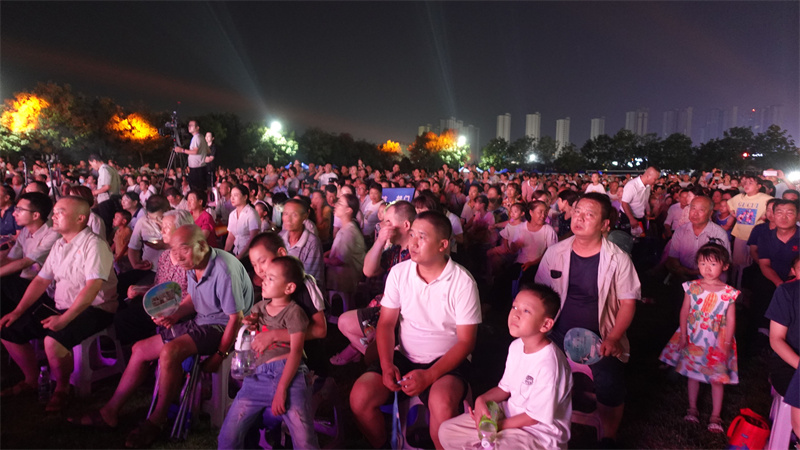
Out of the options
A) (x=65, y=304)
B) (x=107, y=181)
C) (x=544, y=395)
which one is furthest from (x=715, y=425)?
(x=107, y=181)

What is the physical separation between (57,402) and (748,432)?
4.62 m

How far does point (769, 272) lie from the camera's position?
451cm

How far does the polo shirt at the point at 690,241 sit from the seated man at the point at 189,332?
455 cm

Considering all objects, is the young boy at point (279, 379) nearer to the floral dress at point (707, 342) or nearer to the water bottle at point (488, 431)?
the water bottle at point (488, 431)

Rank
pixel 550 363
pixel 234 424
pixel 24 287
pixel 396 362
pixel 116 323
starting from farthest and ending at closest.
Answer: pixel 24 287, pixel 116 323, pixel 396 362, pixel 234 424, pixel 550 363

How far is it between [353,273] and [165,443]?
245 centimetres

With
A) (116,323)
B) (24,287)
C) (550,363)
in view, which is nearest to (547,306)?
(550,363)

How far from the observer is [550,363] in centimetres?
225

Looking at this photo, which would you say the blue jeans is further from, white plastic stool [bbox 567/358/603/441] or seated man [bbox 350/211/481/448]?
white plastic stool [bbox 567/358/603/441]

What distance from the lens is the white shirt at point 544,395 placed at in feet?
7.20

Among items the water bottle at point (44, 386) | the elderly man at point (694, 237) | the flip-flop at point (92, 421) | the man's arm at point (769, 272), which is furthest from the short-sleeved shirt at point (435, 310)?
the man's arm at point (769, 272)

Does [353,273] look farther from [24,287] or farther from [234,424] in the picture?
[24,287]

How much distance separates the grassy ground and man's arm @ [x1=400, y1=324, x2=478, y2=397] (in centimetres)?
62

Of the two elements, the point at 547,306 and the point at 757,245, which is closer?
the point at 547,306
